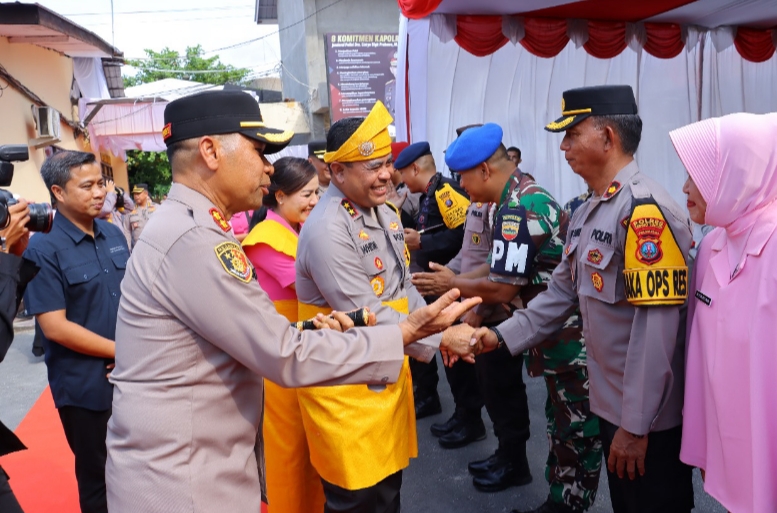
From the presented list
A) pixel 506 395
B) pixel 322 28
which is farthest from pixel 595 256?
pixel 322 28

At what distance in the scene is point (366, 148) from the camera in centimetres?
257

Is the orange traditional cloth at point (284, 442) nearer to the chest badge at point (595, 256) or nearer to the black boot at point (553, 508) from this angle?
the black boot at point (553, 508)

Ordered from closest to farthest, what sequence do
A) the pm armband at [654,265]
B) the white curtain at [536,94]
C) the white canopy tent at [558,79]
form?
1. the pm armband at [654,265]
2. the white canopy tent at [558,79]
3. the white curtain at [536,94]

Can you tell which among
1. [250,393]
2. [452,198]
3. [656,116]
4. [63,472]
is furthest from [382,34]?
[250,393]

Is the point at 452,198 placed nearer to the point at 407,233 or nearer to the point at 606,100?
the point at 407,233

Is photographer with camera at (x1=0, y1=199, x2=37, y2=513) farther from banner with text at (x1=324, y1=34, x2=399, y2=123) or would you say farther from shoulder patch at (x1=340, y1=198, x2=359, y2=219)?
banner with text at (x1=324, y1=34, x2=399, y2=123)

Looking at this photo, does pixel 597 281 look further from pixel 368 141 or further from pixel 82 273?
pixel 82 273

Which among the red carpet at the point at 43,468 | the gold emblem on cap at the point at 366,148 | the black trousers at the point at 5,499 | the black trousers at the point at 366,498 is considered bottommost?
the red carpet at the point at 43,468

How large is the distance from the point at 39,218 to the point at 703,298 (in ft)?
7.79

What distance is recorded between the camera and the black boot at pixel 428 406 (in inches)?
195

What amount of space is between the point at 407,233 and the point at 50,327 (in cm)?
264

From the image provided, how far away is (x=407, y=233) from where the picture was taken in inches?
189

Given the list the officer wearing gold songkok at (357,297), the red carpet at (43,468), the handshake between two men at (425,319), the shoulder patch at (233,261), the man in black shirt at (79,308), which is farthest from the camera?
the red carpet at (43,468)

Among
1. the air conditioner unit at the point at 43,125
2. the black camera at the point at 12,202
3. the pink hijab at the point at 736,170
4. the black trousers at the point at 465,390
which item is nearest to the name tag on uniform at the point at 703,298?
the pink hijab at the point at 736,170
